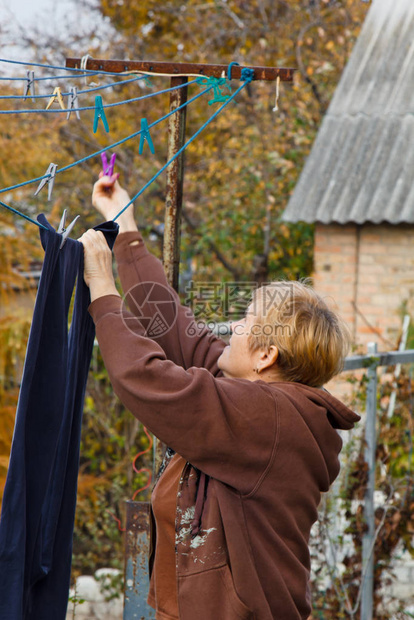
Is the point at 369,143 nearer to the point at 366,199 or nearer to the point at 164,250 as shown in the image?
the point at 366,199

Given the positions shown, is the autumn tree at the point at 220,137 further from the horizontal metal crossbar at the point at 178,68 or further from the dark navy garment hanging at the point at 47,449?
the dark navy garment hanging at the point at 47,449

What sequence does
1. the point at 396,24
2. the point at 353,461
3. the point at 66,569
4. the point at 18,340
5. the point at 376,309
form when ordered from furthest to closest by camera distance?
1. the point at 396,24
2. the point at 376,309
3. the point at 18,340
4. the point at 353,461
5. the point at 66,569

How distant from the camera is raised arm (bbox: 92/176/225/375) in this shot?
213 cm

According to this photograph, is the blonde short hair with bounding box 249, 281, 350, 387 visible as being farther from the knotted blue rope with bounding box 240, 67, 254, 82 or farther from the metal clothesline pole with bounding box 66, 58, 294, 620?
the knotted blue rope with bounding box 240, 67, 254, 82

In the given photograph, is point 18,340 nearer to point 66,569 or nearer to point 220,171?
point 66,569

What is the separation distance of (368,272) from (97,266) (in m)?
4.96

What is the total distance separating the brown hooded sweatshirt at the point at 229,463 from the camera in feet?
5.38

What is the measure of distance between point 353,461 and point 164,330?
5.18 feet

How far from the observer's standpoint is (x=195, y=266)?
7965 mm

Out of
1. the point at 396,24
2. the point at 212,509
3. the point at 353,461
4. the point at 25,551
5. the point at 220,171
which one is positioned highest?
the point at 396,24

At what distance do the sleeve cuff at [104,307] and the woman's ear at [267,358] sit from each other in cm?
38

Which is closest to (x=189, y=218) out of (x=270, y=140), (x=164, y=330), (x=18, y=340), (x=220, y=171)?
(x=220, y=171)

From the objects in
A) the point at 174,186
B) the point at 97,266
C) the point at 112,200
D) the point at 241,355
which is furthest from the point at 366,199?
the point at 97,266

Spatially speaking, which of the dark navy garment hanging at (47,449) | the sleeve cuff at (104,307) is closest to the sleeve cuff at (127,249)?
the dark navy garment hanging at (47,449)
